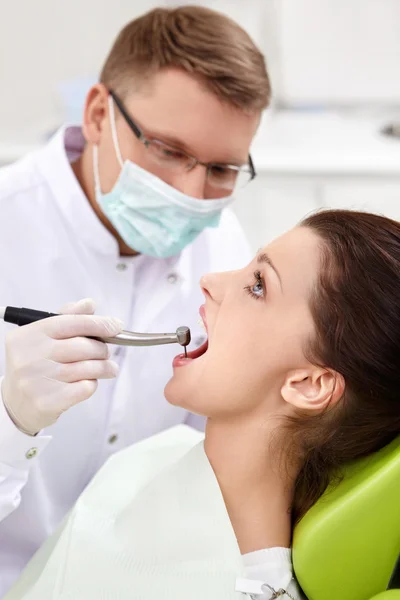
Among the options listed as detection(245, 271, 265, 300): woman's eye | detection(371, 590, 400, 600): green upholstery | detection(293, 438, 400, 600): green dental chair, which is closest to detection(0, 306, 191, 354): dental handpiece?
detection(245, 271, 265, 300): woman's eye

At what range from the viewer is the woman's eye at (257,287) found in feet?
3.84

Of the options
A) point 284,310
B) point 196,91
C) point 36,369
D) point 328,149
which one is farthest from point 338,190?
point 36,369

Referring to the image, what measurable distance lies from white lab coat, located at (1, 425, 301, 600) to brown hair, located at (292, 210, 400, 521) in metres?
0.16

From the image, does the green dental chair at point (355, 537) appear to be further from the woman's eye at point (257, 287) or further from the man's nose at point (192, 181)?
the man's nose at point (192, 181)

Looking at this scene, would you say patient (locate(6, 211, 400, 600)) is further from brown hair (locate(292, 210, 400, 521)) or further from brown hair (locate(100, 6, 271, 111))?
brown hair (locate(100, 6, 271, 111))

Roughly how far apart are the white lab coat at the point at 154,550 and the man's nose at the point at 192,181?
0.53m

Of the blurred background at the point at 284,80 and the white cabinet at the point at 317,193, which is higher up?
the blurred background at the point at 284,80

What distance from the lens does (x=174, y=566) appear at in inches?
45.2

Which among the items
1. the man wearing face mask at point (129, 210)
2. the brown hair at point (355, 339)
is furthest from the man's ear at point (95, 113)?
the brown hair at point (355, 339)

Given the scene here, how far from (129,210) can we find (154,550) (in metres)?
0.70

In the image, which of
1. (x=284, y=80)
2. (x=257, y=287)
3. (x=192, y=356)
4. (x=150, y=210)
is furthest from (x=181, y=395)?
(x=284, y=80)

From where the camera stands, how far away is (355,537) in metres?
1.08

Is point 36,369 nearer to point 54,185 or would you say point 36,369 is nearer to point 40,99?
point 54,185

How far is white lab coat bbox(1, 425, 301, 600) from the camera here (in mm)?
1117
